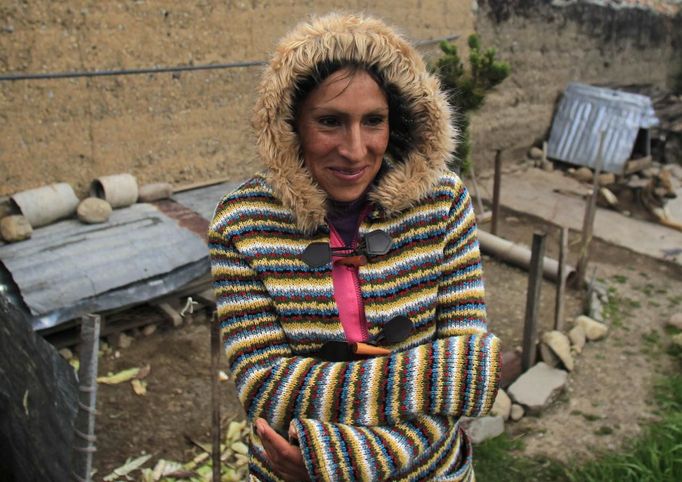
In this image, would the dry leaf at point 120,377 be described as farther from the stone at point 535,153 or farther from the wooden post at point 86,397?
the stone at point 535,153

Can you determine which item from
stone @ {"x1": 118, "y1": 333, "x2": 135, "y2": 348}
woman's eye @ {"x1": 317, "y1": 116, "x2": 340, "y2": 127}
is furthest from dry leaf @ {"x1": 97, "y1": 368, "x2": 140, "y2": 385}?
woman's eye @ {"x1": 317, "y1": 116, "x2": 340, "y2": 127}

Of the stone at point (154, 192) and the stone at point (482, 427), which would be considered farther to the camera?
the stone at point (154, 192)

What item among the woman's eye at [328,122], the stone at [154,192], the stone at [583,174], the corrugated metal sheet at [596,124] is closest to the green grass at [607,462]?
the woman's eye at [328,122]

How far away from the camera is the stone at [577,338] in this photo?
5.11m

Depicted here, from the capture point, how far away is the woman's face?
58.1 inches

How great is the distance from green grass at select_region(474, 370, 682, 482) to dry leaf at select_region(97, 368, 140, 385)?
7.71 ft

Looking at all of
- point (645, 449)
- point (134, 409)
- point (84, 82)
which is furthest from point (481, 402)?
point (84, 82)

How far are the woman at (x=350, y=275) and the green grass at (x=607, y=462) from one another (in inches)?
90.5

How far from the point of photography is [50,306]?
13.7 ft

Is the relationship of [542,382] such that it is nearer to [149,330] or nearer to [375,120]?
[149,330]

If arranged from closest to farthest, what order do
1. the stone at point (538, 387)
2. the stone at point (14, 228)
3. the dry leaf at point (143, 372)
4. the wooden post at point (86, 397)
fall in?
the wooden post at point (86, 397), the stone at point (538, 387), the dry leaf at point (143, 372), the stone at point (14, 228)

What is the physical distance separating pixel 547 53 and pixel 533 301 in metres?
6.94

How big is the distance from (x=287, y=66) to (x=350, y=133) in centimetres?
21

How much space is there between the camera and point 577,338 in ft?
17.0
